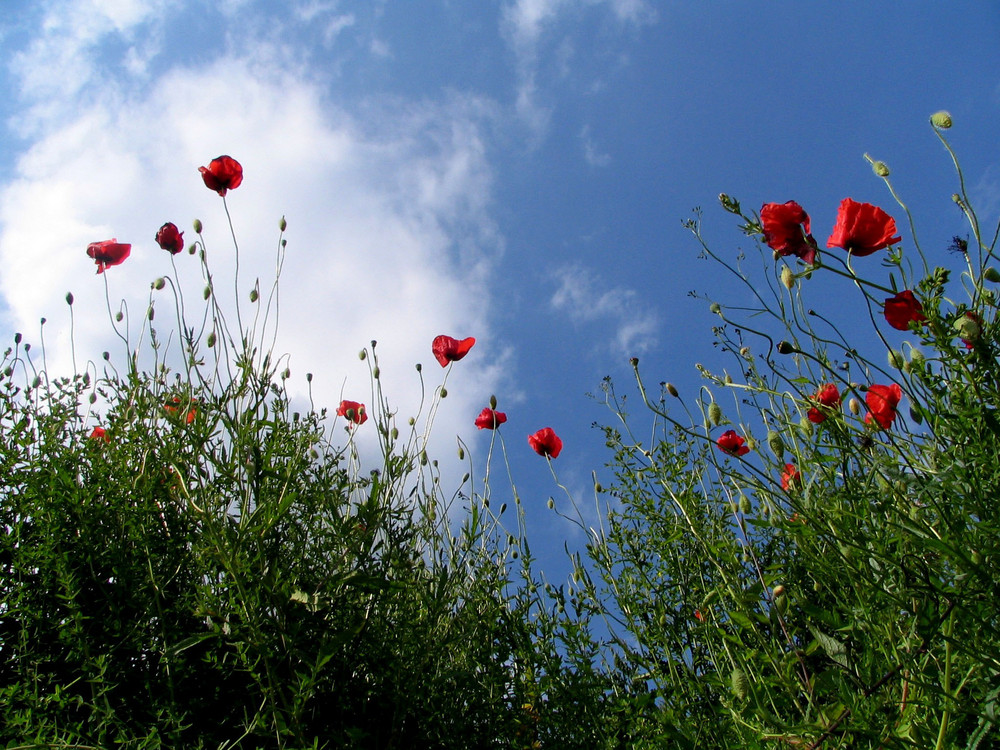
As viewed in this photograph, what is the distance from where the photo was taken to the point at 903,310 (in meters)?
1.21

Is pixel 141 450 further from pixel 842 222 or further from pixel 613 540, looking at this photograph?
pixel 842 222

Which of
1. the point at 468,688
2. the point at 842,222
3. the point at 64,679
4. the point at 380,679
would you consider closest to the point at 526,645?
the point at 468,688

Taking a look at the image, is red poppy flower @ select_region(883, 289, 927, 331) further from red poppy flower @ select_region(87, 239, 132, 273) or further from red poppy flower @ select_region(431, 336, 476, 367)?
red poppy flower @ select_region(87, 239, 132, 273)

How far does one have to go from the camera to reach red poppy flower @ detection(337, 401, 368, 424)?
2.30 m

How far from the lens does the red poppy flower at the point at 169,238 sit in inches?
85.0

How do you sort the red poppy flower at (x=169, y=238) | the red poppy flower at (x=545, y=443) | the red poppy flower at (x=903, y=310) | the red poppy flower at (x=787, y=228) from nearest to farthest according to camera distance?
the red poppy flower at (x=903, y=310)
the red poppy flower at (x=787, y=228)
the red poppy flower at (x=169, y=238)
the red poppy flower at (x=545, y=443)

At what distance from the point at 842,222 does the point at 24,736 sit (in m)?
1.93

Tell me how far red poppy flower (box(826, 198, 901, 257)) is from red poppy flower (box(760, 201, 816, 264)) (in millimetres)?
108

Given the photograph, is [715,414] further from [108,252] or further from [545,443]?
[108,252]

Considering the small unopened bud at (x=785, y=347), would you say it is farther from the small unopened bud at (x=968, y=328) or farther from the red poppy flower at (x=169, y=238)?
the red poppy flower at (x=169, y=238)

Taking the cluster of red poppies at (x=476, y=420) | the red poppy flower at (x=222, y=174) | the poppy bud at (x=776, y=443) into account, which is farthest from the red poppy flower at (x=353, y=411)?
the poppy bud at (x=776, y=443)

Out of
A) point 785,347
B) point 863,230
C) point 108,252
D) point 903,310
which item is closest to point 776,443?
point 785,347

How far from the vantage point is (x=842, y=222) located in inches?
55.2

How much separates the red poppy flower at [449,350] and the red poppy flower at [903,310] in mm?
1396
